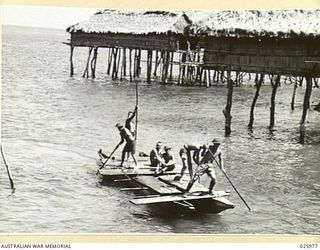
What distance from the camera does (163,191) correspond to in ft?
11.8

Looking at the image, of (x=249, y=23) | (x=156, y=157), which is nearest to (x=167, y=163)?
(x=156, y=157)

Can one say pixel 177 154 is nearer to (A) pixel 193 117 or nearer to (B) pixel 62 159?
(B) pixel 62 159

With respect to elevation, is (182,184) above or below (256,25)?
below

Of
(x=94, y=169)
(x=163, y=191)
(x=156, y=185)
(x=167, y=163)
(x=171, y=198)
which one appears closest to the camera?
(x=171, y=198)

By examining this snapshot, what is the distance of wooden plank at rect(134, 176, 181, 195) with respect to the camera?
358cm

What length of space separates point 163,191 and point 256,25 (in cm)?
175

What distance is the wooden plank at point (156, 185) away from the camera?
3.58 metres

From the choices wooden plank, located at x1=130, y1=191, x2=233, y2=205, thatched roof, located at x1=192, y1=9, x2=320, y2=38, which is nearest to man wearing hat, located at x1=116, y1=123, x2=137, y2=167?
wooden plank, located at x1=130, y1=191, x2=233, y2=205

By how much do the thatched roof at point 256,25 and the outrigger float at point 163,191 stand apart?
1130mm

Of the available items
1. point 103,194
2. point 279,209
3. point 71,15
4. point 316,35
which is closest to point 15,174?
point 103,194

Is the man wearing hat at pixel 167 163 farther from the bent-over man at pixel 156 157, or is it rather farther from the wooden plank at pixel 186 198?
the wooden plank at pixel 186 198

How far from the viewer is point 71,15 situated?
3.38 meters

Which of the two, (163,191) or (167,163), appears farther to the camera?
(167,163)

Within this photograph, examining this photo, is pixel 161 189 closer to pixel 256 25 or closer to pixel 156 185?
pixel 156 185
